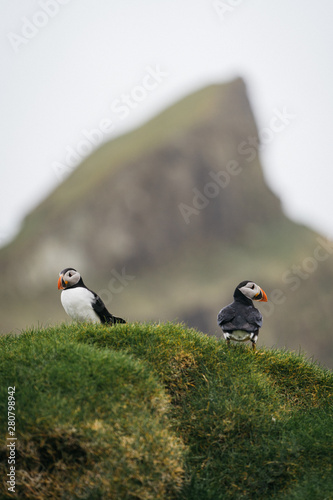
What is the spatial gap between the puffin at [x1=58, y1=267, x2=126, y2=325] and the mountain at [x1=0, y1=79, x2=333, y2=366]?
380 inches

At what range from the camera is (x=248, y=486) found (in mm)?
4453

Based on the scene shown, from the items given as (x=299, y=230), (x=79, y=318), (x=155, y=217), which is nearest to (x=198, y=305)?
(x=155, y=217)

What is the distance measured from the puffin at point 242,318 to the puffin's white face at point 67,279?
185cm

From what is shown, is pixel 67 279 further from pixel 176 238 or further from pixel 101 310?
pixel 176 238

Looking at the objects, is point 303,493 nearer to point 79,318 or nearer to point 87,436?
point 87,436

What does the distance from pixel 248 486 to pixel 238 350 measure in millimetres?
1732

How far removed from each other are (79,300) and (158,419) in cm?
221

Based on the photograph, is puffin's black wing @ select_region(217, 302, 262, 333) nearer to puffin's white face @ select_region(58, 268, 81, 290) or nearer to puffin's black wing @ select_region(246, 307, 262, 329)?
puffin's black wing @ select_region(246, 307, 262, 329)

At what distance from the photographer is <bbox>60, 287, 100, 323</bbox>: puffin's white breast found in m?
6.26

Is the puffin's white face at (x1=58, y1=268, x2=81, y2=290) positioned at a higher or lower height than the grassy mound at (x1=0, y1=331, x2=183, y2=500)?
higher

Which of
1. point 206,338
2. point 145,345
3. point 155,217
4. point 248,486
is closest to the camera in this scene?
point 248,486

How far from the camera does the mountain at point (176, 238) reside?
17.5 metres

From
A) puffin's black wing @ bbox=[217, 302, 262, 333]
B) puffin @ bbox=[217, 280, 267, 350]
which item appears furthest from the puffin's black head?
puffin's black wing @ bbox=[217, 302, 262, 333]

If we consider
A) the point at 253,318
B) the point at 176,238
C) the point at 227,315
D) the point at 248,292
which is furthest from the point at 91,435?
the point at 176,238
